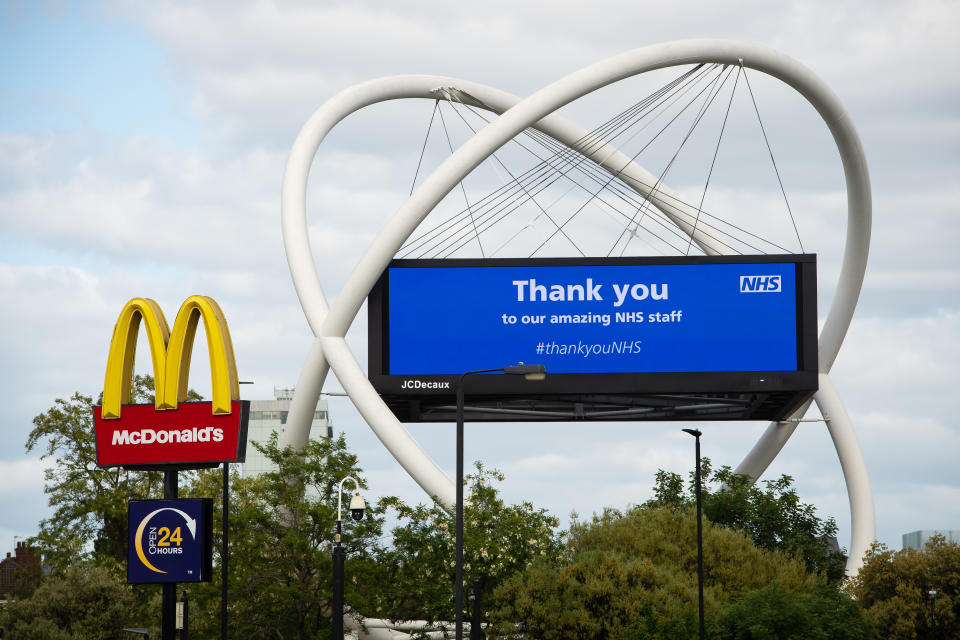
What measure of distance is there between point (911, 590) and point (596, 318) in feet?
44.9

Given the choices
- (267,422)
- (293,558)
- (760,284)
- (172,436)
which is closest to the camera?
(172,436)

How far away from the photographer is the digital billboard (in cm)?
4184

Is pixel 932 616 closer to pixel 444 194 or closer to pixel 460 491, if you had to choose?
pixel 444 194

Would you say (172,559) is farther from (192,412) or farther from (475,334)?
(475,334)

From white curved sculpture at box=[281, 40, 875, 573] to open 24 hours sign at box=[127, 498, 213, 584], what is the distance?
9494mm

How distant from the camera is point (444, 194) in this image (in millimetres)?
39812

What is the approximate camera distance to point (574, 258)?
4244 cm

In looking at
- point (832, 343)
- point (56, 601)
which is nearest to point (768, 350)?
point (832, 343)

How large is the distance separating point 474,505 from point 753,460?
1423 cm

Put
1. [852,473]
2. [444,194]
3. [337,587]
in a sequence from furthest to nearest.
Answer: [852,473]
[444,194]
[337,587]

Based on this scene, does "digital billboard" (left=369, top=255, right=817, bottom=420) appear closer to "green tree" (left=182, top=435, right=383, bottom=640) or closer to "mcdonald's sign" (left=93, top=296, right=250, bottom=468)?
"green tree" (left=182, top=435, right=383, bottom=640)

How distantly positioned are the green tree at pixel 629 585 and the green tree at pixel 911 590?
109 inches

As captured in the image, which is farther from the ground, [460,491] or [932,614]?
[460,491]

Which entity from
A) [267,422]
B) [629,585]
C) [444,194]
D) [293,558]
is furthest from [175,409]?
[267,422]
